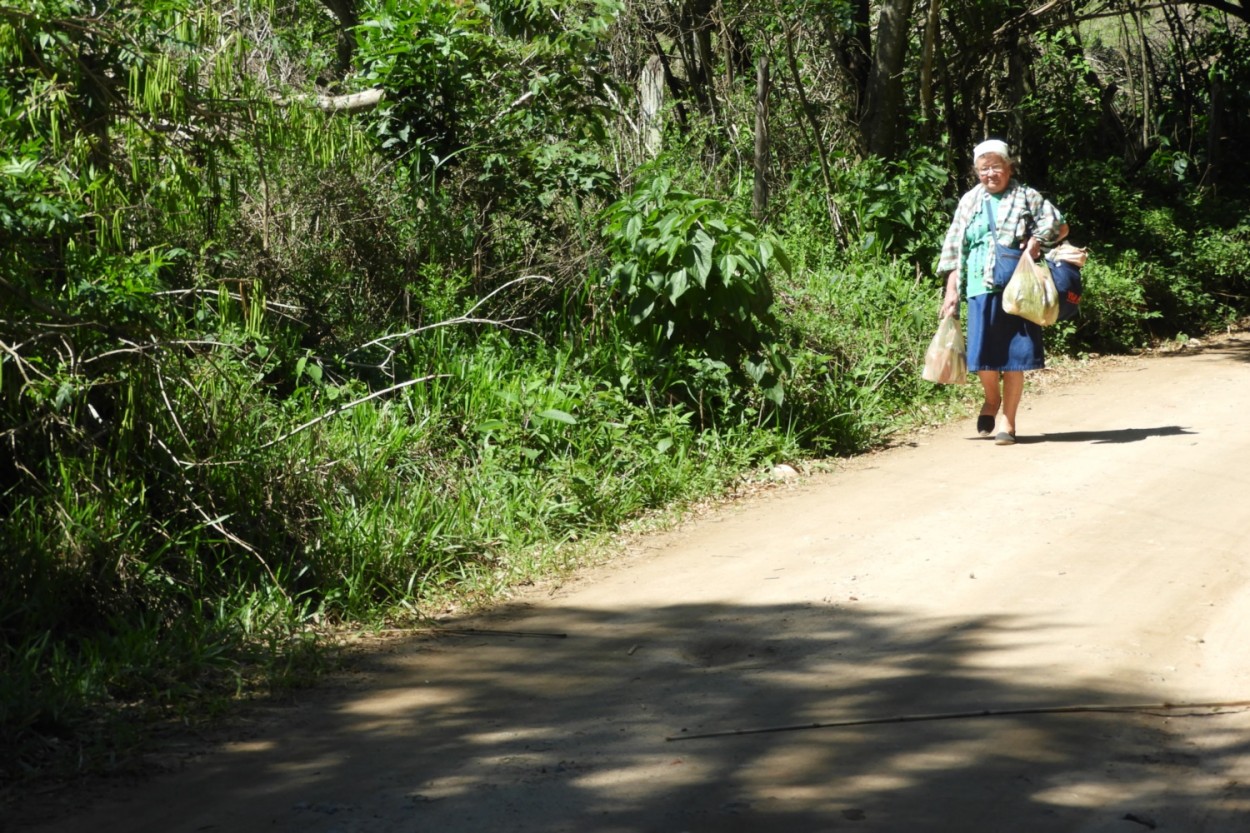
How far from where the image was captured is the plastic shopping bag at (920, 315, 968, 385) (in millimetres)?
8625

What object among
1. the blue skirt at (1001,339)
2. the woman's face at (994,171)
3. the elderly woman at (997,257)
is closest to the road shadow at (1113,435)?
the elderly woman at (997,257)

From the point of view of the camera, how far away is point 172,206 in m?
6.16

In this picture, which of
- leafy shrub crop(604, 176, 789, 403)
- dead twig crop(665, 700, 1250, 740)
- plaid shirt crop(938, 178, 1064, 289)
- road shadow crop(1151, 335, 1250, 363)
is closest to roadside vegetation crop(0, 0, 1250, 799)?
leafy shrub crop(604, 176, 789, 403)

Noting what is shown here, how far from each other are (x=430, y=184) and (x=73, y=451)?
407 cm

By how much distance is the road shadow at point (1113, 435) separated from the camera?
8.78 m

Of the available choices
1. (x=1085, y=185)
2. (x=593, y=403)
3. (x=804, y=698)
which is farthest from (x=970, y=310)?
(x=1085, y=185)

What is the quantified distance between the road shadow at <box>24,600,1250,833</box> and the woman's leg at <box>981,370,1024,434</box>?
3.43m

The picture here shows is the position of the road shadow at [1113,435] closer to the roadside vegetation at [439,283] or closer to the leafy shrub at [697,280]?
the roadside vegetation at [439,283]

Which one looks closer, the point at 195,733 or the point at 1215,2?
the point at 195,733

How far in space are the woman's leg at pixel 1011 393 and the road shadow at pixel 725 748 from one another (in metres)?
3.43

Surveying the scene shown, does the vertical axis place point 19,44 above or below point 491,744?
above

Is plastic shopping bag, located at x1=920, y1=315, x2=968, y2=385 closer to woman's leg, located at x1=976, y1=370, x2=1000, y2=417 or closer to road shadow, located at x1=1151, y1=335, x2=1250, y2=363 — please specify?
woman's leg, located at x1=976, y1=370, x2=1000, y2=417

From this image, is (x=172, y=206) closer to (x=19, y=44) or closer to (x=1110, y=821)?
(x=19, y=44)

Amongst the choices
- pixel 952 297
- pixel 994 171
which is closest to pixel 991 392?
pixel 952 297
